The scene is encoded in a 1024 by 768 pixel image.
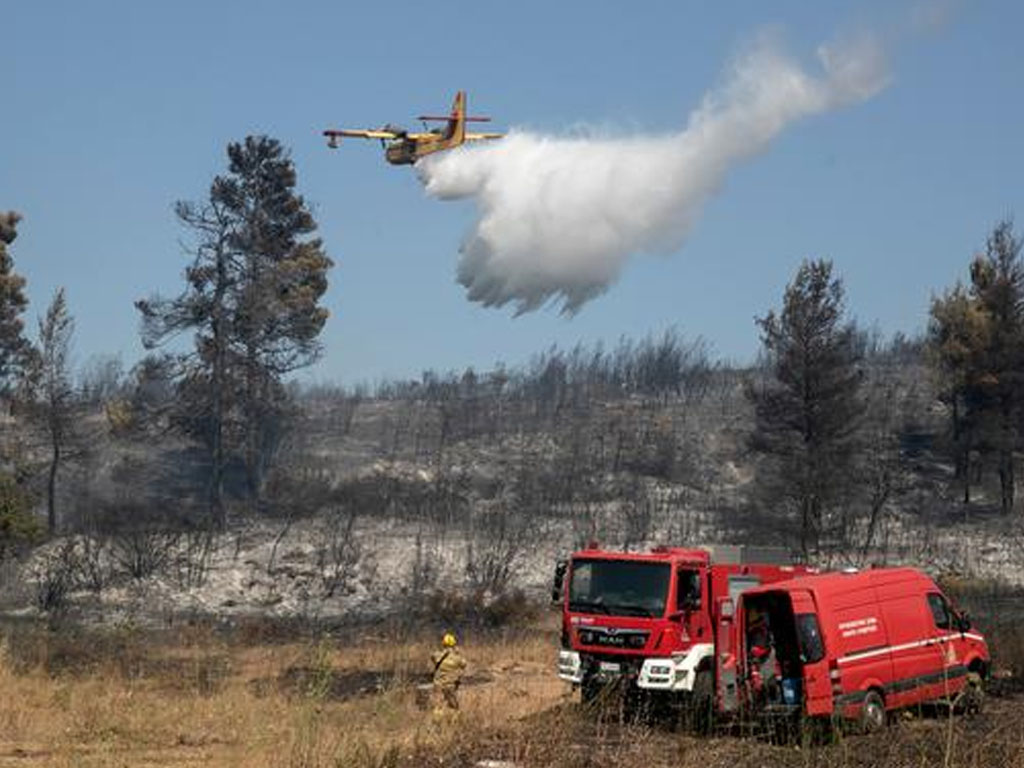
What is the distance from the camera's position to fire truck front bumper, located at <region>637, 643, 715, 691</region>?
2011 centimetres

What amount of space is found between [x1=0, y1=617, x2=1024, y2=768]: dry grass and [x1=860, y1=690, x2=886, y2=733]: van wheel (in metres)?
0.34

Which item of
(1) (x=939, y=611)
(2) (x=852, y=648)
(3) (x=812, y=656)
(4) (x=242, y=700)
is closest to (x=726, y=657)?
(3) (x=812, y=656)

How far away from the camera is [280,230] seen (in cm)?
6169

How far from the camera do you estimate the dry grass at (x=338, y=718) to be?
11383 mm

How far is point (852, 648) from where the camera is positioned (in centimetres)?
1866

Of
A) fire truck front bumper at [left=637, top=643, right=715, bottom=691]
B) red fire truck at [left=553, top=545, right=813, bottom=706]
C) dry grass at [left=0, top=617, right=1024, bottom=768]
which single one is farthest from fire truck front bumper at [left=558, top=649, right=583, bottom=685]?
fire truck front bumper at [left=637, top=643, right=715, bottom=691]

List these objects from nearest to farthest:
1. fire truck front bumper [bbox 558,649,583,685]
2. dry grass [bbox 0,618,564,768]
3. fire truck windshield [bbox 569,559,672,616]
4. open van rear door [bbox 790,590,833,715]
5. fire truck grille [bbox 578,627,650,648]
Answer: dry grass [bbox 0,618,564,768], open van rear door [bbox 790,590,833,715], fire truck grille [bbox 578,627,650,648], fire truck front bumper [bbox 558,649,583,685], fire truck windshield [bbox 569,559,672,616]

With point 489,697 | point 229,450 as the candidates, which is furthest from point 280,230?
point 489,697

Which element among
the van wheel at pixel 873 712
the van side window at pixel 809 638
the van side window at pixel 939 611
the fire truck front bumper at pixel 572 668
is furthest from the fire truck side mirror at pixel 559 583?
the van side window at pixel 939 611

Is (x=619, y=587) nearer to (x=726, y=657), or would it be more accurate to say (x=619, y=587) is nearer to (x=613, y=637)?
(x=613, y=637)

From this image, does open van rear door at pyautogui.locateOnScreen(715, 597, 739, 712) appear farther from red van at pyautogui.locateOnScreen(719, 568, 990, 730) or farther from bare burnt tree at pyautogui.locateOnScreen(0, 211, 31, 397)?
bare burnt tree at pyautogui.locateOnScreen(0, 211, 31, 397)

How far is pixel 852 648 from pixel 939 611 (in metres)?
2.61

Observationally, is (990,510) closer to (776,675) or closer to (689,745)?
(776,675)

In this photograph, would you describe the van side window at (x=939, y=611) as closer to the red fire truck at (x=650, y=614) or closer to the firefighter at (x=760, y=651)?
the red fire truck at (x=650, y=614)
